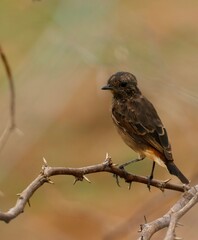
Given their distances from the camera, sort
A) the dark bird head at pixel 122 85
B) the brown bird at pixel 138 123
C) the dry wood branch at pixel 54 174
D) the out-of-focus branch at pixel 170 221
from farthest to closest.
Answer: the dark bird head at pixel 122 85 → the brown bird at pixel 138 123 → the out-of-focus branch at pixel 170 221 → the dry wood branch at pixel 54 174

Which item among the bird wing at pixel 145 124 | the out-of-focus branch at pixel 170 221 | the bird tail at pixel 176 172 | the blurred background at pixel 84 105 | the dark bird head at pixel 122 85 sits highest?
the blurred background at pixel 84 105

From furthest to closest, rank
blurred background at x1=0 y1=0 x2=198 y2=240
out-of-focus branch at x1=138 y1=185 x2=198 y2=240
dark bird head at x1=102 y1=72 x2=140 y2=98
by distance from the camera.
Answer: blurred background at x1=0 y1=0 x2=198 y2=240 < dark bird head at x1=102 y1=72 x2=140 y2=98 < out-of-focus branch at x1=138 y1=185 x2=198 y2=240

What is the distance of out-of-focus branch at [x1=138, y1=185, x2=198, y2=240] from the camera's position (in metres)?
4.01

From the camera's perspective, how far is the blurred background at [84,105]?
867cm

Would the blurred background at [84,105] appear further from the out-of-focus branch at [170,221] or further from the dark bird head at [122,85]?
the out-of-focus branch at [170,221]

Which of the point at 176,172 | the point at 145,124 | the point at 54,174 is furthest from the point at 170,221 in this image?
the point at 145,124

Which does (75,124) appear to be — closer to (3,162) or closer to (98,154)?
(98,154)

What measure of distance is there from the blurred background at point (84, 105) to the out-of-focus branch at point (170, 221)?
2.37 meters

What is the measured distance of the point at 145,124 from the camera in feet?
20.7

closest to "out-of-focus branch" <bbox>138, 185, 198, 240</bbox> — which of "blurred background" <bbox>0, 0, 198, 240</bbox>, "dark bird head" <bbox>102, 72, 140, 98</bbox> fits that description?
"dark bird head" <bbox>102, 72, 140, 98</bbox>

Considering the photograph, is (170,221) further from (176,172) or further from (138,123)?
(138,123)

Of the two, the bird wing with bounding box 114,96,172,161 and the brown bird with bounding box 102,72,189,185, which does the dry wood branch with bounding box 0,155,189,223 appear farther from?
the bird wing with bounding box 114,96,172,161

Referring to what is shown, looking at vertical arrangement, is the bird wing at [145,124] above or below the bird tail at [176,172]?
above

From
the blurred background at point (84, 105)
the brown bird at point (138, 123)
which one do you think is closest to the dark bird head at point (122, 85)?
the brown bird at point (138, 123)
